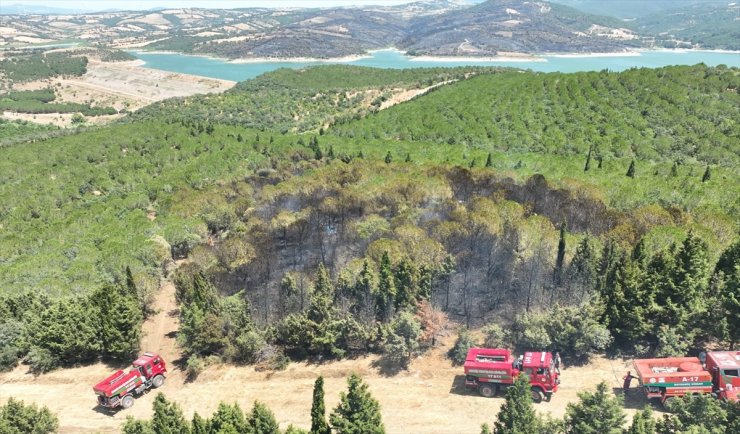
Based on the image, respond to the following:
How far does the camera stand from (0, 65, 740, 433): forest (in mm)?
33219

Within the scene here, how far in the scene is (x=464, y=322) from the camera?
1443 inches

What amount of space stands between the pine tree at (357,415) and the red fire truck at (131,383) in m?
15.0

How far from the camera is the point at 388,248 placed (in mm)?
40000

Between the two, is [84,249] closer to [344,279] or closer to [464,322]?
[344,279]

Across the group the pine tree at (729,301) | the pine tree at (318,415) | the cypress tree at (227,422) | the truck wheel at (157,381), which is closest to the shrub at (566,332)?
the pine tree at (729,301)

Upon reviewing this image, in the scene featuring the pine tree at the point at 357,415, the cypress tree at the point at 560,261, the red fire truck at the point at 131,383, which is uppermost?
the cypress tree at the point at 560,261

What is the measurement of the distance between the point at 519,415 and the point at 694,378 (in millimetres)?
11515

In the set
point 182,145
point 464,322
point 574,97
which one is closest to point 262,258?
point 464,322

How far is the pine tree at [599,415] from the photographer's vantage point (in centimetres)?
2231

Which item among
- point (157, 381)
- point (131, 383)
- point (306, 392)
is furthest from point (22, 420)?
point (306, 392)

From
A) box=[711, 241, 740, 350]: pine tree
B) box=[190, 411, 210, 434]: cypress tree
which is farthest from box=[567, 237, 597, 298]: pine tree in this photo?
box=[190, 411, 210, 434]: cypress tree

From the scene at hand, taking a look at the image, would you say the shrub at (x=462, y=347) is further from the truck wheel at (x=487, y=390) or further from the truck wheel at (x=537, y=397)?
the truck wheel at (x=537, y=397)

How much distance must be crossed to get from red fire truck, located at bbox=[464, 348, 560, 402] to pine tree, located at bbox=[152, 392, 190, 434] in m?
15.9

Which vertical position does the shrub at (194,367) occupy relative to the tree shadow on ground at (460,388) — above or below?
below
